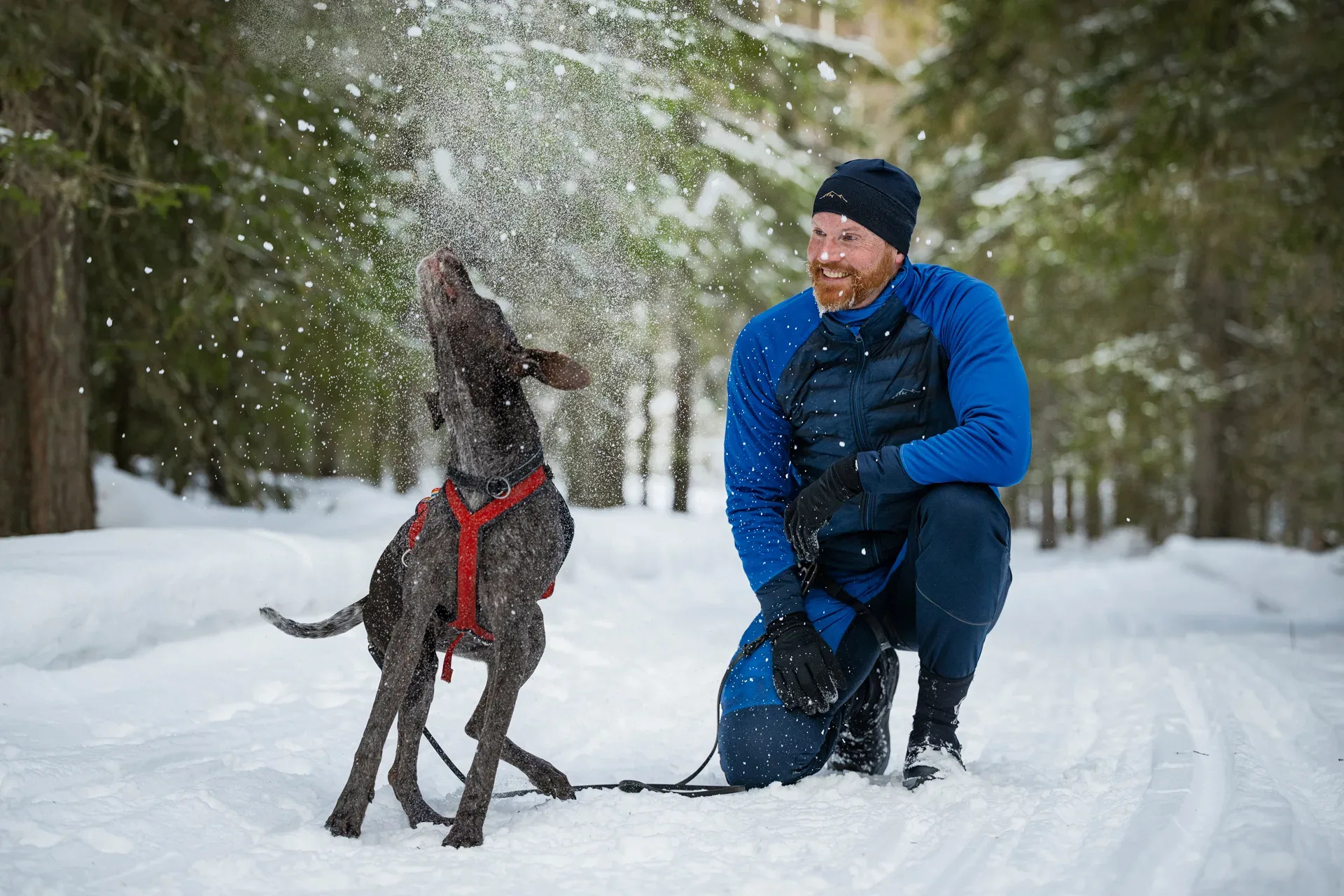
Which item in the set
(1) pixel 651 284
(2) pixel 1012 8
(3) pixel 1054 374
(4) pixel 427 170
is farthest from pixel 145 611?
(3) pixel 1054 374

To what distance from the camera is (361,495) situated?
32.5ft

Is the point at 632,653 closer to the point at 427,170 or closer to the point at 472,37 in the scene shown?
the point at 427,170

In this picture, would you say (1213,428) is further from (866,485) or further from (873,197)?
(866,485)

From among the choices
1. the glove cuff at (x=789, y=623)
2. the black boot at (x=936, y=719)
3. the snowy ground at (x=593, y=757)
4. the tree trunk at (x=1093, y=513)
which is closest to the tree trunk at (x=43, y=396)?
the snowy ground at (x=593, y=757)

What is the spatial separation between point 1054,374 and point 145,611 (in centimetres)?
1427

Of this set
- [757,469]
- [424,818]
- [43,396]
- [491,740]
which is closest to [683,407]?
[43,396]

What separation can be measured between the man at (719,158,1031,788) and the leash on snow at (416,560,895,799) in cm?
1

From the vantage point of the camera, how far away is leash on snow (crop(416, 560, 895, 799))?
294 centimetres

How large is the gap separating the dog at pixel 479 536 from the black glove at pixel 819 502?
86 centimetres

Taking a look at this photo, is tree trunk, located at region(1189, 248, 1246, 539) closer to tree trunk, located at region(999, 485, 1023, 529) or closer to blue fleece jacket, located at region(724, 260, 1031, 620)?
tree trunk, located at region(999, 485, 1023, 529)

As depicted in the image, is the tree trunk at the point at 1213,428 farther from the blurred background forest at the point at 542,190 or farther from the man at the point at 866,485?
the man at the point at 866,485

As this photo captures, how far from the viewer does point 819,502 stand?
305 centimetres

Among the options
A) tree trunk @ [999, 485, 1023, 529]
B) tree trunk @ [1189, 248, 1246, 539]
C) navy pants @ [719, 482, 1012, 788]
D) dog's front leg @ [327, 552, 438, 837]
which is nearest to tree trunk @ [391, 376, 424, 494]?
navy pants @ [719, 482, 1012, 788]

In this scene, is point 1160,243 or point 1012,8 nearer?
point 1012,8
